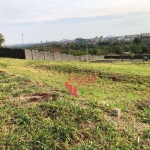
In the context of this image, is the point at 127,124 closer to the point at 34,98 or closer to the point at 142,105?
the point at 142,105

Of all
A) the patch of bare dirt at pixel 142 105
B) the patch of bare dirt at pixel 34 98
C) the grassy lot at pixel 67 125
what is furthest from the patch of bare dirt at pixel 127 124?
the patch of bare dirt at pixel 34 98

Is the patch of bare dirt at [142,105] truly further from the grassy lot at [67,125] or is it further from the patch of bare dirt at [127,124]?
the patch of bare dirt at [127,124]

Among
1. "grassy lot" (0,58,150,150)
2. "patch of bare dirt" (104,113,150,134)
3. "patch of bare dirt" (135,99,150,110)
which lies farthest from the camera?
"patch of bare dirt" (135,99,150,110)

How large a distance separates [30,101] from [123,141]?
1.73 metres

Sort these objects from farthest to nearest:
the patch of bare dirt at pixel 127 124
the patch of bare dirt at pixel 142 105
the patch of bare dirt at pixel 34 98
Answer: the patch of bare dirt at pixel 142 105 → the patch of bare dirt at pixel 34 98 → the patch of bare dirt at pixel 127 124

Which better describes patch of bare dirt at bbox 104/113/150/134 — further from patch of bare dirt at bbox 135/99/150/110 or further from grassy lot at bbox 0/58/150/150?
patch of bare dirt at bbox 135/99/150/110

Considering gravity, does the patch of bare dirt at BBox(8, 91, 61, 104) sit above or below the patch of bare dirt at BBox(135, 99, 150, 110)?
above

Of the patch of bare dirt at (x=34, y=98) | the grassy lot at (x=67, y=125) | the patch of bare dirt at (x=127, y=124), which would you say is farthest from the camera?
the patch of bare dirt at (x=34, y=98)

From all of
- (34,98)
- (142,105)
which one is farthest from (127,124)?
(34,98)

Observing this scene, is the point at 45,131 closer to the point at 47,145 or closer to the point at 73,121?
the point at 47,145

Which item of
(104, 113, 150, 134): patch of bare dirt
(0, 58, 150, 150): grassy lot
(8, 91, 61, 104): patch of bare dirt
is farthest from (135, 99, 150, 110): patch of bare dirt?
(8, 91, 61, 104): patch of bare dirt

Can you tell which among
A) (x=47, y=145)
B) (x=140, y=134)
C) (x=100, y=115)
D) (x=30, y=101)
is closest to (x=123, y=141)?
(x=140, y=134)

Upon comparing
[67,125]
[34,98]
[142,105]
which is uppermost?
[34,98]

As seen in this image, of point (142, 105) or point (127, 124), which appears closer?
point (127, 124)
